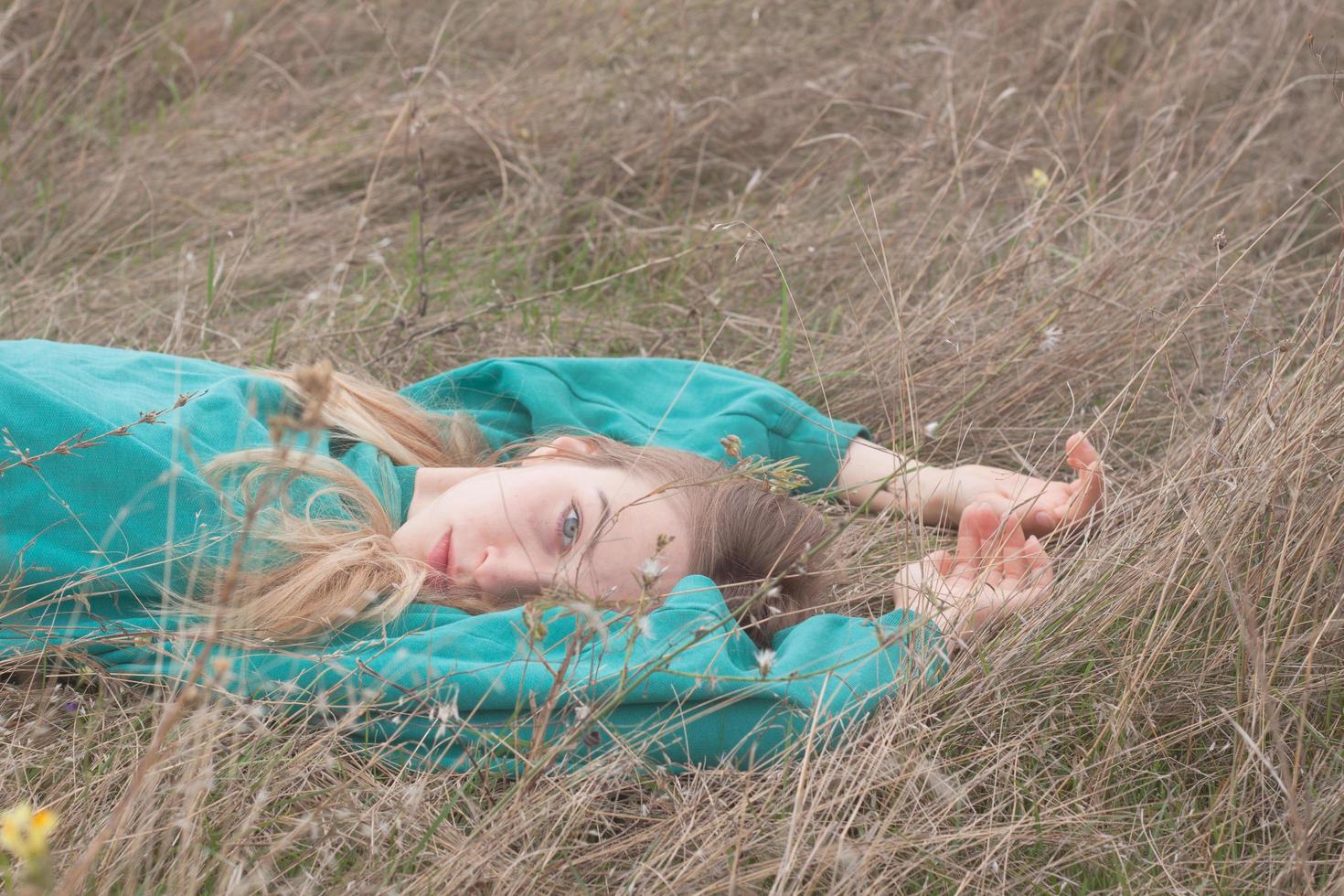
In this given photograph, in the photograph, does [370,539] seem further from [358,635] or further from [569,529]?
[569,529]

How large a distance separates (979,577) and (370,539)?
1049 mm

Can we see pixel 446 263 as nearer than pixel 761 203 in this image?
Yes

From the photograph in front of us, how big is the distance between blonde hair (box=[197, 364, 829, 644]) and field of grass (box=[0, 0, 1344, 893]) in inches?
8.5

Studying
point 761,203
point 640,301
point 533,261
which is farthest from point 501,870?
point 761,203

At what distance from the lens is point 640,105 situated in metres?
3.91

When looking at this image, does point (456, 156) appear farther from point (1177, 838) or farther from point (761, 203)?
point (1177, 838)

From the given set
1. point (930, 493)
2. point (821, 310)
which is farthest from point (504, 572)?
point (821, 310)

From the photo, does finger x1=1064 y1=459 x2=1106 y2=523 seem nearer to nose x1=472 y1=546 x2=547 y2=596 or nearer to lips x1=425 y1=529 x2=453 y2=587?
nose x1=472 y1=546 x2=547 y2=596

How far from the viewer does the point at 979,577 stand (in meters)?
2.03

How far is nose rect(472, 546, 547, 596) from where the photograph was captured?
6.60 feet

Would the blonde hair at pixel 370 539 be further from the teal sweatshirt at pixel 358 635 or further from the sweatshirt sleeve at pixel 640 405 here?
the sweatshirt sleeve at pixel 640 405

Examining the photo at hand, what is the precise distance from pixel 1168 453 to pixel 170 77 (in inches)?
138

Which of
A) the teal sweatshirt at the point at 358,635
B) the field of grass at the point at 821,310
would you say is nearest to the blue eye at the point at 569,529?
the teal sweatshirt at the point at 358,635

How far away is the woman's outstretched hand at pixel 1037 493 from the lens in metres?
2.21
